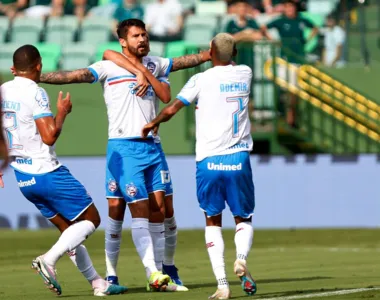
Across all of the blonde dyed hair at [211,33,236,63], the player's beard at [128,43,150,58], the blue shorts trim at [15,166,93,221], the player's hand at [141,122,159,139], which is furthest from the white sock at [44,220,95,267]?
the blonde dyed hair at [211,33,236,63]

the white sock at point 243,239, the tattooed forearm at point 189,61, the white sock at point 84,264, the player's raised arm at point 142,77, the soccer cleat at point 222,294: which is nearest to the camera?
the soccer cleat at point 222,294

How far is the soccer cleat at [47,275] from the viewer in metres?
8.84

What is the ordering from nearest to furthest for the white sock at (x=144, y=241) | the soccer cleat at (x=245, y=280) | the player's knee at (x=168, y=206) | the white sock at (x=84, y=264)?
the soccer cleat at (x=245, y=280) < the white sock at (x=84, y=264) < the white sock at (x=144, y=241) < the player's knee at (x=168, y=206)

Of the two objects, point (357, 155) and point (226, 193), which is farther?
point (357, 155)

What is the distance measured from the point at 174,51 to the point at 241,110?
1184 centimetres

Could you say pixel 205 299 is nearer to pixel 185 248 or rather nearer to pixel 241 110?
pixel 241 110

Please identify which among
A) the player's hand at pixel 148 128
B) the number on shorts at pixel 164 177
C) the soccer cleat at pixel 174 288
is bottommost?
the soccer cleat at pixel 174 288

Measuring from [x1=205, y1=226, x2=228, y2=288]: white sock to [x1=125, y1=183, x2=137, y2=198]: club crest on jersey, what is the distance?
87 cm

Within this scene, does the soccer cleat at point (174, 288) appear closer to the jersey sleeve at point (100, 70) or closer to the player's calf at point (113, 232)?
the player's calf at point (113, 232)

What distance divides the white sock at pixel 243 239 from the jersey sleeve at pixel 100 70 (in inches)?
72.4

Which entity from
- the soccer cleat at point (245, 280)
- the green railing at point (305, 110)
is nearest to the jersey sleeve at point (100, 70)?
the soccer cleat at point (245, 280)

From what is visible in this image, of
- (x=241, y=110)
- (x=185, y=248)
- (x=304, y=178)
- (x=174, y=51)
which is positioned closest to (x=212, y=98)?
(x=241, y=110)

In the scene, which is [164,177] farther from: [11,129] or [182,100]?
[11,129]

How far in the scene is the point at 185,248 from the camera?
15.6 metres
